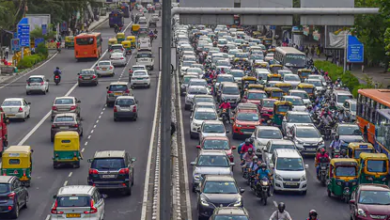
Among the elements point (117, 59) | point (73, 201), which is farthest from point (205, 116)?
point (117, 59)

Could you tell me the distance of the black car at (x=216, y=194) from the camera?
2772cm

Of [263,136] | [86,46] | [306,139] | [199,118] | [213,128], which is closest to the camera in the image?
[263,136]

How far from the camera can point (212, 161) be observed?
111 feet

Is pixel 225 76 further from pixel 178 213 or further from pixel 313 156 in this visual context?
pixel 178 213

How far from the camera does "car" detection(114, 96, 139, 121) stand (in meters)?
51.9

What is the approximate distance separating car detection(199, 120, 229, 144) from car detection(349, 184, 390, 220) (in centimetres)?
1446

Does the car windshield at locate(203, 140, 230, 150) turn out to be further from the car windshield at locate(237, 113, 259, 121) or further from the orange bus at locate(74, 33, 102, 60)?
the orange bus at locate(74, 33, 102, 60)

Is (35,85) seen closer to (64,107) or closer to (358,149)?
(64,107)

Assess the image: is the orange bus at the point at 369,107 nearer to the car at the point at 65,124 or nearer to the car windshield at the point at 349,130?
the car windshield at the point at 349,130

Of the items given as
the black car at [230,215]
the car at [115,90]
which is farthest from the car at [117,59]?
the black car at [230,215]

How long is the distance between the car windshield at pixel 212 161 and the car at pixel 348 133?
327 inches

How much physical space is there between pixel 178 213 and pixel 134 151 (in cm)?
1538

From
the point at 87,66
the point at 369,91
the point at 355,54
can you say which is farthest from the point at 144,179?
the point at 87,66

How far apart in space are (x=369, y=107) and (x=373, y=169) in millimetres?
12544
